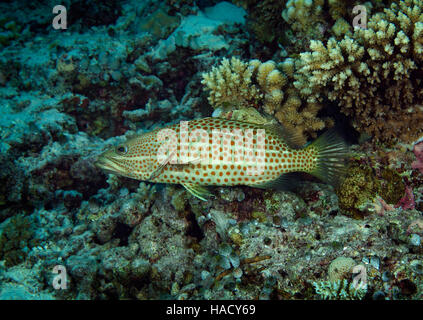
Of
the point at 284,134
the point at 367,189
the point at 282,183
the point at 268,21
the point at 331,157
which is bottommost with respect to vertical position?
the point at 367,189

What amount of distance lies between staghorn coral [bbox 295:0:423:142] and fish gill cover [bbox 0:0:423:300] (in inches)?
0.7

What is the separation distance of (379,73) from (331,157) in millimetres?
1421

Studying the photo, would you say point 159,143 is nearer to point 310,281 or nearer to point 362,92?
point 310,281

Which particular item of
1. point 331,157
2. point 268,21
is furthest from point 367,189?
point 268,21

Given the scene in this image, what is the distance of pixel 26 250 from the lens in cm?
443

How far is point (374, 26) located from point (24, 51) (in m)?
10.3

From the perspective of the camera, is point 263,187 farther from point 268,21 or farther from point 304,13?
point 268,21

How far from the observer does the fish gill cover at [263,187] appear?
315cm

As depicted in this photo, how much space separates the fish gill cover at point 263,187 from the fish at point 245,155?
0.03 meters

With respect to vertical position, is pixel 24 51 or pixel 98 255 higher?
pixel 24 51

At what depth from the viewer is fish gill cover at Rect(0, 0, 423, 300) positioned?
315cm

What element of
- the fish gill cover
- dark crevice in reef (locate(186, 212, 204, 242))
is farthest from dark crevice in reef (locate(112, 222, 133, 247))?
dark crevice in reef (locate(186, 212, 204, 242))

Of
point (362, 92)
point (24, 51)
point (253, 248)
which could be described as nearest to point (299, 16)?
point (362, 92)

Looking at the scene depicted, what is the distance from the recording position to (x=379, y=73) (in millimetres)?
→ 3604
